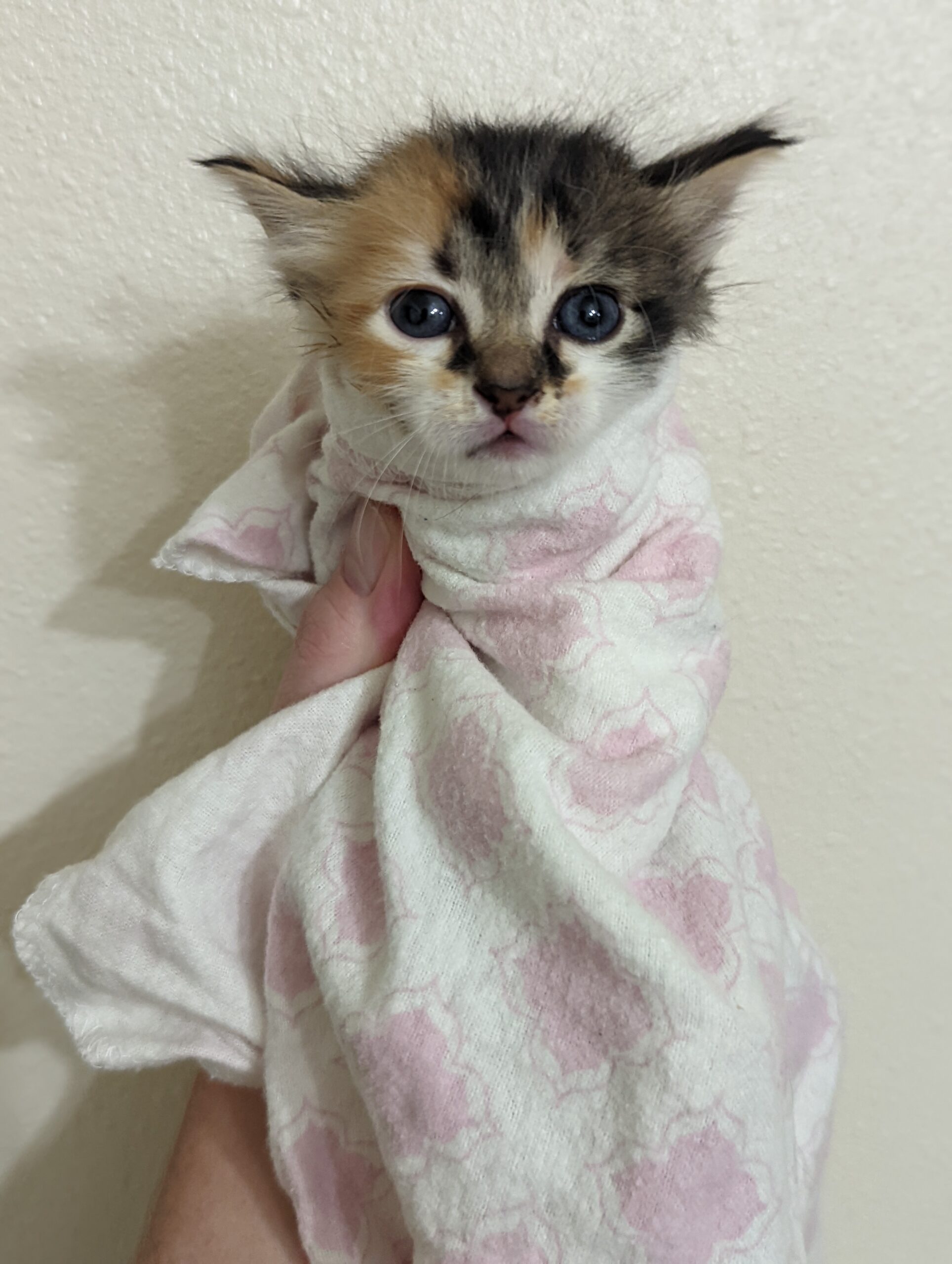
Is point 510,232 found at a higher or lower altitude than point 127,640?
higher

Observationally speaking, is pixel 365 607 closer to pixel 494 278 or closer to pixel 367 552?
pixel 367 552

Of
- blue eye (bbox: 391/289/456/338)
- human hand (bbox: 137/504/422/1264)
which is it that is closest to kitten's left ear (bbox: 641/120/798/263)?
blue eye (bbox: 391/289/456/338)

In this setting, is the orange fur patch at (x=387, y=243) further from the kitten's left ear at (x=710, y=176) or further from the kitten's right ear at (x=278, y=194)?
the kitten's left ear at (x=710, y=176)

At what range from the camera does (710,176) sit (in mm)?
723

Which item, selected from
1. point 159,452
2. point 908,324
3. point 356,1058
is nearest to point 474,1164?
point 356,1058

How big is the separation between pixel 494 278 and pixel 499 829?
1.52 ft

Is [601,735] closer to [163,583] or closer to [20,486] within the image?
[163,583]

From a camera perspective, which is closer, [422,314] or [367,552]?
[422,314]

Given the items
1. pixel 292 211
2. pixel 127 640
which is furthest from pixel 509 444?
pixel 127 640

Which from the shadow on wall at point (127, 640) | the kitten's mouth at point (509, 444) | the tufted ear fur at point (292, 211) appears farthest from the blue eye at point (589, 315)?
the shadow on wall at point (127, 640)

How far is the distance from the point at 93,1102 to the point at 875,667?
1280mm

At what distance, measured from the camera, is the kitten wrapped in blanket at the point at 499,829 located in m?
0.61

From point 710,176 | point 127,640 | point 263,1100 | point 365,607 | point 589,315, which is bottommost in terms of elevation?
point 263,1100

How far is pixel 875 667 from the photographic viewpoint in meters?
1.14
